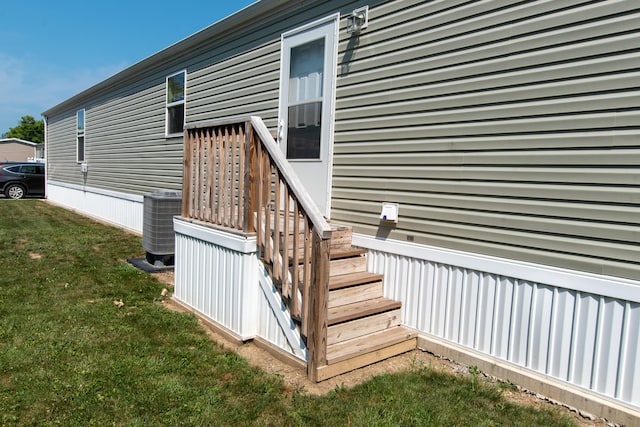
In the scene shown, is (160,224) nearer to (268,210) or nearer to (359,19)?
(268,210)

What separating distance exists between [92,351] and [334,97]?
296cm

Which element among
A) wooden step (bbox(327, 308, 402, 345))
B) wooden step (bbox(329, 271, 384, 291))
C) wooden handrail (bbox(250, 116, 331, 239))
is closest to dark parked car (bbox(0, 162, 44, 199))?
wooden handrail (bbox(250, 116, 331, 239))

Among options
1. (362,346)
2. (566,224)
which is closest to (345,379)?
(362,346)

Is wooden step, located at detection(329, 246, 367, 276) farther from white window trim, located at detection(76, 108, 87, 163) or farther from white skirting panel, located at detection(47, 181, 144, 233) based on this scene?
white window trim, located at detection(76, 108, 87, 163)

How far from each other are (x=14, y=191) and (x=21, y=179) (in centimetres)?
51

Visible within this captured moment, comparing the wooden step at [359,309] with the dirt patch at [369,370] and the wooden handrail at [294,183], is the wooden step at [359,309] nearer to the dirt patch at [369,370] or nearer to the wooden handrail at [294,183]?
the dirt patch at [369,370]

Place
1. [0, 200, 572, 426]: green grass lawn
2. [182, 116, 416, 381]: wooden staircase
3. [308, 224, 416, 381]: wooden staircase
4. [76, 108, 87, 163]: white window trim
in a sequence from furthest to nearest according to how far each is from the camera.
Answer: [76, 108, 87, 163]: white window trim → [308, 224, 416, 381]: wooden staircase → [182, 116, 416, 381]: wooden staircase → [0, 200, 572, 426]: green grass lawn

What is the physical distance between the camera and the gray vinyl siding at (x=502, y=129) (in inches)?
100

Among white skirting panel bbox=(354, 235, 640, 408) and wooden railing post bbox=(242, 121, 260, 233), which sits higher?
wooden railing post bbox=(242, 121, 260, 233)

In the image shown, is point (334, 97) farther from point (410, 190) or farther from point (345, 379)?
point (345, 379)

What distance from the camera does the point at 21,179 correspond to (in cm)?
1670

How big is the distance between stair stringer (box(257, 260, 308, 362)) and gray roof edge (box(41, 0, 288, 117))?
3.17 m

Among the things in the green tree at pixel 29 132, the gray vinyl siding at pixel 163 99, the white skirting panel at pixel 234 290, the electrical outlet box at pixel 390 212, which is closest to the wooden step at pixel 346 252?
the electrical outlet box at pixel 390 212

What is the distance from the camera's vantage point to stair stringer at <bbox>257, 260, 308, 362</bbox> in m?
3.08
